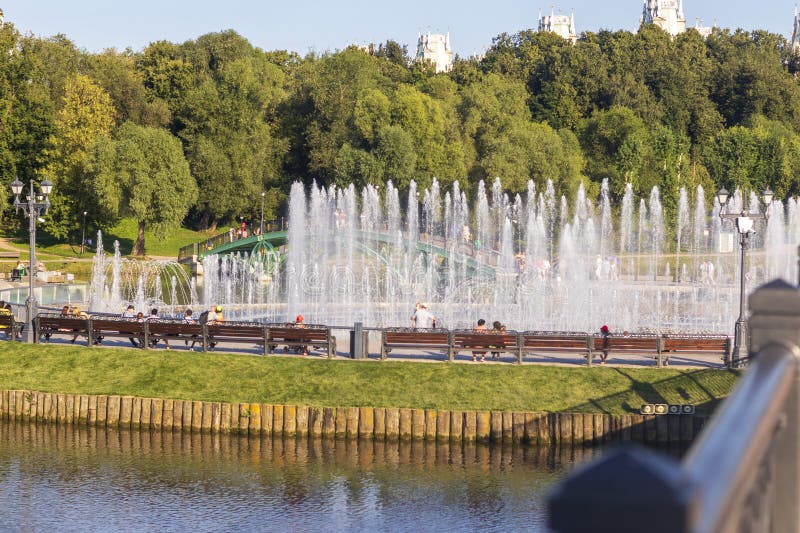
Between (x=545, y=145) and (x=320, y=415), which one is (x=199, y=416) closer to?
(x=320, y=415)

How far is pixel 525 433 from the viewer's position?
2323 centimetres

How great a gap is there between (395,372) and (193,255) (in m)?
45.1

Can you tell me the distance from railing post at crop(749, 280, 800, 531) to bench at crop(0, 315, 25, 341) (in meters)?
24.6

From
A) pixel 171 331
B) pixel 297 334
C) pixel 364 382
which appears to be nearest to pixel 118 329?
pixel 171 331

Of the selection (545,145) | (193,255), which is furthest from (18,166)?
(545,145)

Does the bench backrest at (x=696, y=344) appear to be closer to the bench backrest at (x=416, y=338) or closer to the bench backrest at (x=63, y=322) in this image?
the bench backrest at (x=416, y=338)

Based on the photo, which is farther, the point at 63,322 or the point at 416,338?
the point at 63,322

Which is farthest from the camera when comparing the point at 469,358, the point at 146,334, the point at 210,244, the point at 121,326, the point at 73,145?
the point at 73,145

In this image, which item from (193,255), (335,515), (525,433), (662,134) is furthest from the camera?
(662,134)

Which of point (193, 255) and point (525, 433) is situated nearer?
point (525, 433)

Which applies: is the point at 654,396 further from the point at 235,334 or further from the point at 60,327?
the point at 60,327

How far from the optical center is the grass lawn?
24.1 m

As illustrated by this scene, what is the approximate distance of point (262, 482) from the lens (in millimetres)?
20562

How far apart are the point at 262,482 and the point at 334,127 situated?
62.9 meters
